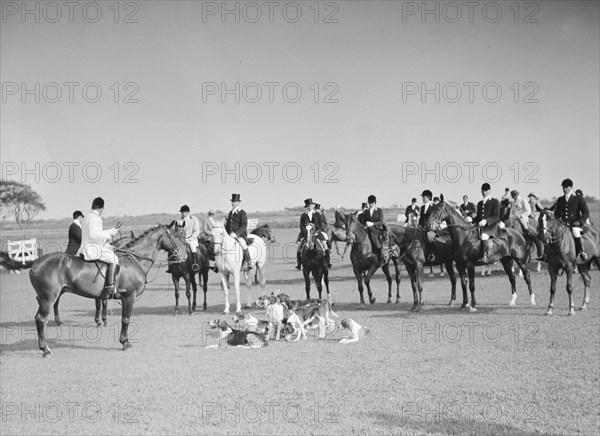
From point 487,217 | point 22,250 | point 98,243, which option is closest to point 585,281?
point 487,217

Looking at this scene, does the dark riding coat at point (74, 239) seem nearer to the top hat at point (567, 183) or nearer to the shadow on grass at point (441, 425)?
the shadow on grass at point (441, 425)

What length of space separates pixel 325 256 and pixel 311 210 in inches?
83.6

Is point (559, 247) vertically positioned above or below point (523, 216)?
below

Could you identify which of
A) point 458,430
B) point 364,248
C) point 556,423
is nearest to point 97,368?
point 458,430

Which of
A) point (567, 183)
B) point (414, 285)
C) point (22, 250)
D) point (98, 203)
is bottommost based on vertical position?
point (414, 285)

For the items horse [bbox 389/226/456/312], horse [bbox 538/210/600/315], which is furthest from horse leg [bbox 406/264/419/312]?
horse [bbox 538/210/600/315]

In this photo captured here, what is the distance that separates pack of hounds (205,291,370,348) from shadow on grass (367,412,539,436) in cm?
434

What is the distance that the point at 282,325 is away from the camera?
39.3ft

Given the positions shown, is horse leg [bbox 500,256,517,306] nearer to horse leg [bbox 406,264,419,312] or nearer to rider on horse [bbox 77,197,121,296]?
horse leg [bbox 406,264,419,312]

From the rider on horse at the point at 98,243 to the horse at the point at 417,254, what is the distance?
8.21 metres

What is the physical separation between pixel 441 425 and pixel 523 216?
523 inches

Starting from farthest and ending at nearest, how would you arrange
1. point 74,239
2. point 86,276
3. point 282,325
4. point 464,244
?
point 74,239 → point 464,244 → point 282,325 → point 86,276

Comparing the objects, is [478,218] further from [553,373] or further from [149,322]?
[149,322]

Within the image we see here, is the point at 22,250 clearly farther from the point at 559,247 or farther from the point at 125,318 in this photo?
the point at 559,247
